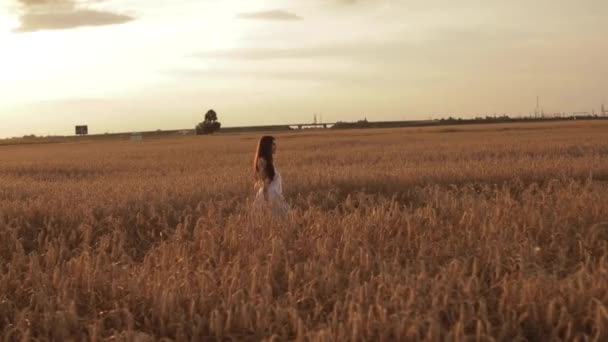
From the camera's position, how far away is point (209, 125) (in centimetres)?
11850

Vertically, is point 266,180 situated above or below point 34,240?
above

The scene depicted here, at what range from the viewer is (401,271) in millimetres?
5027

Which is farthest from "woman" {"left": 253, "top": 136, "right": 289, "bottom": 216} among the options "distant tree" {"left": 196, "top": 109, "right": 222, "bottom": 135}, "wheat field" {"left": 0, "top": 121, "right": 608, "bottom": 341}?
"distant tree" {"left": 196, "top": 109, "right": 222, "bottom": 135}

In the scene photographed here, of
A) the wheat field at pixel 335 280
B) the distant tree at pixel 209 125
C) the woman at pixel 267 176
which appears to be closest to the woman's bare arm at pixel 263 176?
the woman at pixel 267 176

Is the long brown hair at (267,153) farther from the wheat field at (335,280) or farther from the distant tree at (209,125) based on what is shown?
the distant tree at (209,125)

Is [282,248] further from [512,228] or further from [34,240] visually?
[34,240]

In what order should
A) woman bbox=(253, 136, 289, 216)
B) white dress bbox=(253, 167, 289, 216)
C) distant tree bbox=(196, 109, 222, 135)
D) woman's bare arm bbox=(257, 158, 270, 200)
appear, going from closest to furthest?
white dress bbox=(253, 167, 289, 216) → woman bbox=(253, 136, 289, 216) → woman's bare arm bbox=(257, 158, 270, 200) → distant tree bbox=(196, 109, 222, 135)

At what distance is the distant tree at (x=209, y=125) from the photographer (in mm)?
117312

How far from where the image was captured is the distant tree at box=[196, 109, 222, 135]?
4619 inches

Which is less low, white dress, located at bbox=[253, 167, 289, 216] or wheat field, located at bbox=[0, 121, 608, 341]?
white dress, located at bbox=[253, 167, 289, 216]

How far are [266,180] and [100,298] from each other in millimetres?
4193

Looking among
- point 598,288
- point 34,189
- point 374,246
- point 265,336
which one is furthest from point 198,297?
point 34,189

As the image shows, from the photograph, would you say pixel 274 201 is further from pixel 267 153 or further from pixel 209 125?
pixel 209 125

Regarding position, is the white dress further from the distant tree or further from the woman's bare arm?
the distant tree
